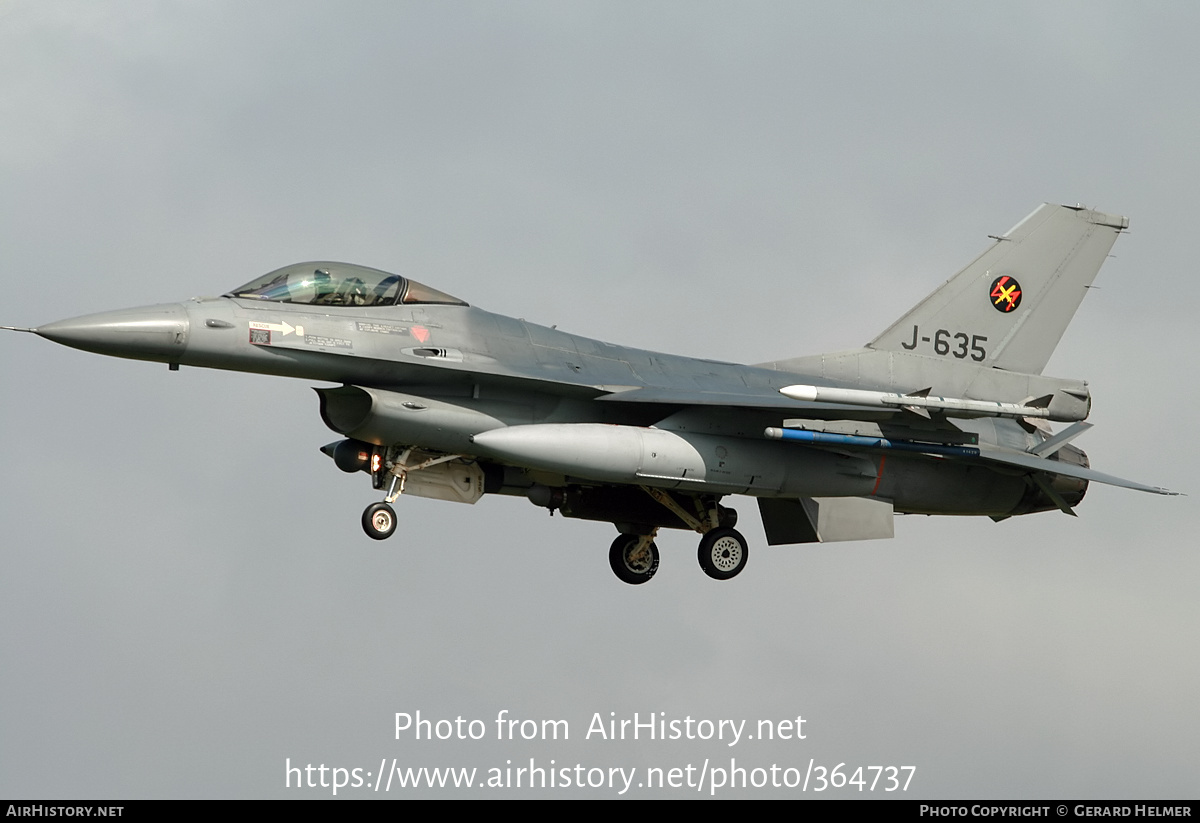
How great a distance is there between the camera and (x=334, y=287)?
17750mm

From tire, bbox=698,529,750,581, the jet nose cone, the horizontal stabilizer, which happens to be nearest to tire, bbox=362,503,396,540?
the jet nose cone

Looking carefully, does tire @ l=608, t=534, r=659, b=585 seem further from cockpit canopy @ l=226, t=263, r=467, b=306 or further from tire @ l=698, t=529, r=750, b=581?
cockpit canopy @ l=226, t=263, r=467, b=306

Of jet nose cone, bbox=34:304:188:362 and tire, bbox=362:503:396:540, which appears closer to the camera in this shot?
jet nose cone, bbox=34:304:188:362

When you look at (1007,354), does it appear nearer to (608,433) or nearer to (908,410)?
(908,410)

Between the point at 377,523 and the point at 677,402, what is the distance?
3541mm

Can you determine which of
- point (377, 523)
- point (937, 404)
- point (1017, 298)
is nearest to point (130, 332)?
point (377, 523)

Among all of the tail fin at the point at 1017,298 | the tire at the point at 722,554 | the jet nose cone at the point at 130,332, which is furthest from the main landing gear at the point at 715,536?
the jet nose cone at the point at 130,332

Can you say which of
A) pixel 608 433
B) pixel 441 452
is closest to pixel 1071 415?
pixel 608 433

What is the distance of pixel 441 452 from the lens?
1827 centimetres

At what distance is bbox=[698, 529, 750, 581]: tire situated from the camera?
20.0m

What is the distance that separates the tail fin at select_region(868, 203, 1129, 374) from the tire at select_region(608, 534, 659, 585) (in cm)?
401

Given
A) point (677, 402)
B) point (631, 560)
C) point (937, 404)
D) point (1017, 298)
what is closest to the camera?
point (937, 404)

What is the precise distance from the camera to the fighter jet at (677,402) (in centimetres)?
1734

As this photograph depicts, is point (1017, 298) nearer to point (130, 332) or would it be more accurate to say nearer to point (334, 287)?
point (334, 287)
